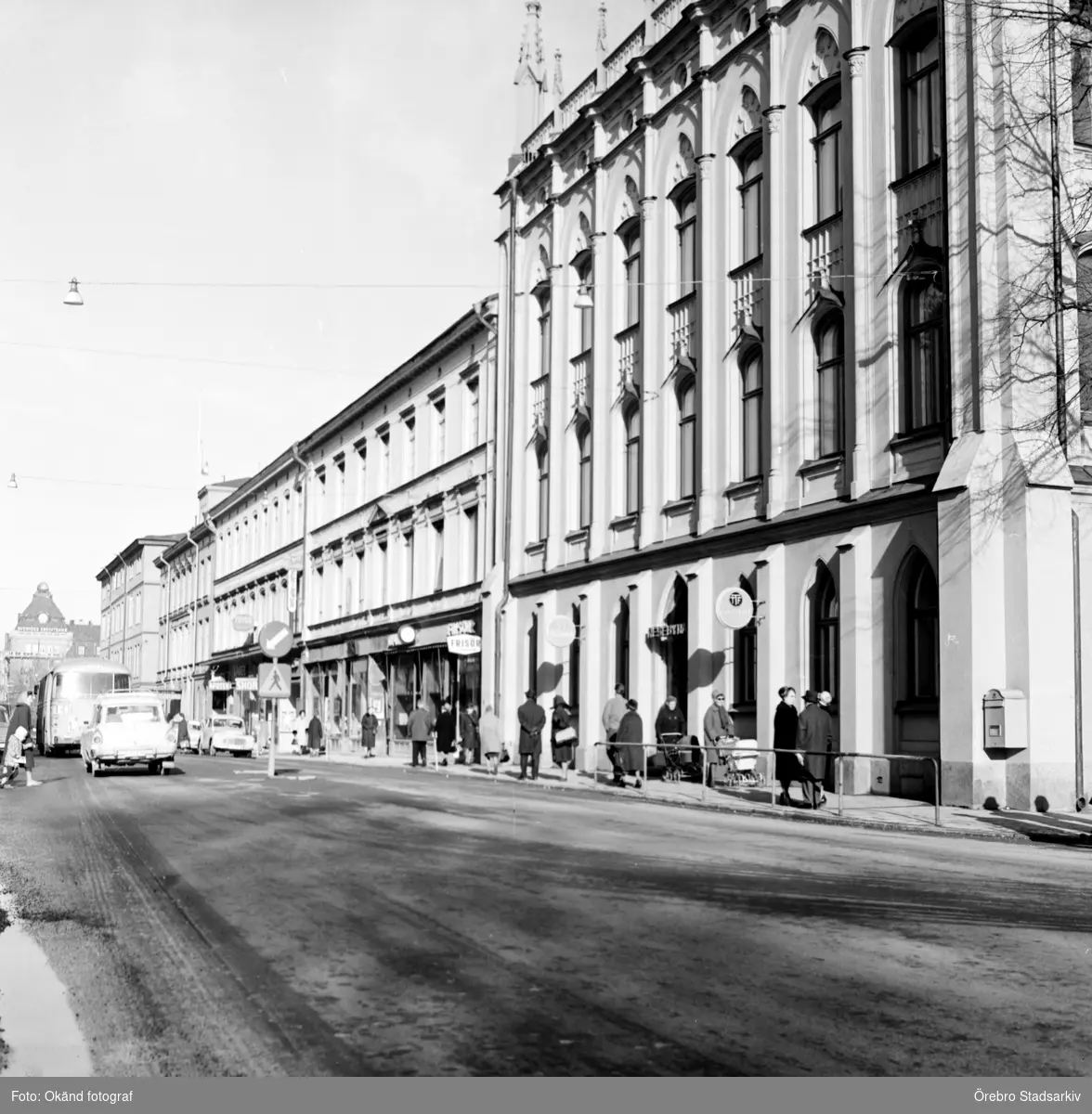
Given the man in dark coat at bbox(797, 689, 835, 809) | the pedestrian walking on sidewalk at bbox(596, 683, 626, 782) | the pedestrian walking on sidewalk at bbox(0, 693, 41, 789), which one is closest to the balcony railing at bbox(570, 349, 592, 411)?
the pedestrian walking on sidewalk at bbox(596, 683, 626, 782)

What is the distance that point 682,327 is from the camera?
3064cm

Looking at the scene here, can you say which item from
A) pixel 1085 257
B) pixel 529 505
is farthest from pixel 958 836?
pixel 529 505

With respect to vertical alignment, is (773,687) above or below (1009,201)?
below

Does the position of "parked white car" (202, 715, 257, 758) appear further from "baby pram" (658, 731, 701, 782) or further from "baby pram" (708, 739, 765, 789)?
"baby pram" (708, 739, 765, 789)

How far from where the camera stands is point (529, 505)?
38594 millimetres

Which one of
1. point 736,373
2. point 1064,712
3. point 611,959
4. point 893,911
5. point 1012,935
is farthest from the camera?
point 736,373

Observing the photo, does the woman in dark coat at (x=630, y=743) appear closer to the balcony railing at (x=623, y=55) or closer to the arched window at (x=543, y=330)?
the arched window at (x=543, y=330)

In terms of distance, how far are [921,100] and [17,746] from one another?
1972 cm

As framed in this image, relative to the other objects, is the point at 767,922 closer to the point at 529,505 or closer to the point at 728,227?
the point at 728,227

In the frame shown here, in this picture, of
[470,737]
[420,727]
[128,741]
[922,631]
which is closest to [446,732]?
[470,737]

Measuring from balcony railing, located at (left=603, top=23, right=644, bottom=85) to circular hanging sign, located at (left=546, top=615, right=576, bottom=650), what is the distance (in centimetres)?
1327

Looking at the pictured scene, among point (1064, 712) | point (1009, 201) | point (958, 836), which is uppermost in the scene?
point (1009, 201)

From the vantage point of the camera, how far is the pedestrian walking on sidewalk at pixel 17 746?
87.5 feet
